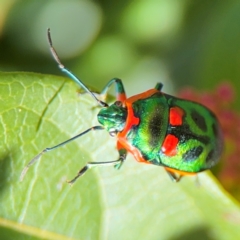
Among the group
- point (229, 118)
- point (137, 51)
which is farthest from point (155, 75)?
point (229, 118)

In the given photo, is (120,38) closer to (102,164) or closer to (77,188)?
(102,164)

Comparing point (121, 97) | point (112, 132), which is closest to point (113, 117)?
point (112, 132)

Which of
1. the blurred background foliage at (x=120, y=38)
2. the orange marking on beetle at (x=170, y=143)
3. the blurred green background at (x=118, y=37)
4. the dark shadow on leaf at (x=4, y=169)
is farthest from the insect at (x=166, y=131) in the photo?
the blurred green background at (x=118, y=37)

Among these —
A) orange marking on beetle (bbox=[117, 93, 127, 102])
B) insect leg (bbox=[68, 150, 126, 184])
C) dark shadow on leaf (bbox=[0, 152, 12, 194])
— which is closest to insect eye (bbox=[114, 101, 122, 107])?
orange marking on beetle (bbox=[117, 93, 127, 102])

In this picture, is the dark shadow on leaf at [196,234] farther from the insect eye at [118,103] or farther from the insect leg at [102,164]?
the insect eye at [118,103]

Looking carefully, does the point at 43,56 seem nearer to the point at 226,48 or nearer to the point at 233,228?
the point at 226,48
